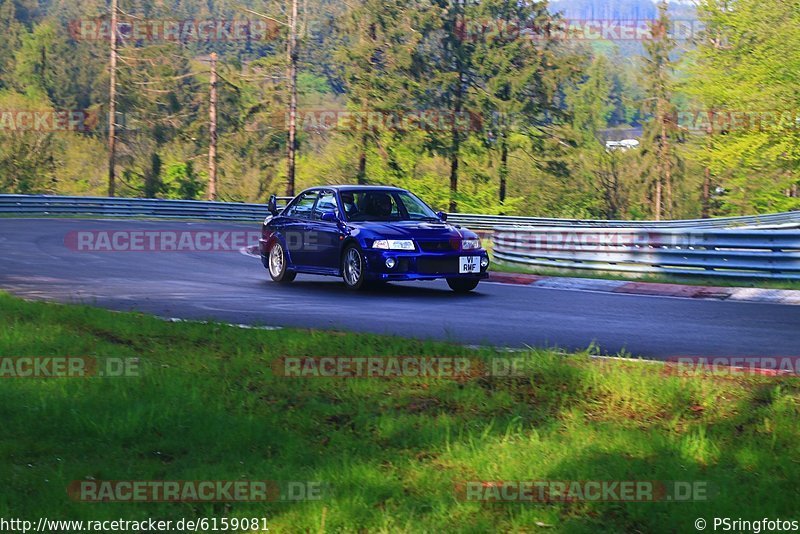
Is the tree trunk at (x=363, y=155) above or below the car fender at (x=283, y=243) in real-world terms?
above

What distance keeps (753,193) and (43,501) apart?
56217mm

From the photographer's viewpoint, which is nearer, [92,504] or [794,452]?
[92,504]

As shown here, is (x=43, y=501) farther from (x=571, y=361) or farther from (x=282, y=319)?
(x=282, y=319)

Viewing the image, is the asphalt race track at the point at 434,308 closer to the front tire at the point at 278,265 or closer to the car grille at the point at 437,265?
the front tire at the point at 278,265

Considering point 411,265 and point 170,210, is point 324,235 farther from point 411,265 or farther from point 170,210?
point 170,210

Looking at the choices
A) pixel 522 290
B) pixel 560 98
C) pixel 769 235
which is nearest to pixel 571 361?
pixel 522 290

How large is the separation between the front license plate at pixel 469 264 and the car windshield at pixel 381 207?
1.03 meters

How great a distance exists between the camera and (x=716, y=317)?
11758 mm

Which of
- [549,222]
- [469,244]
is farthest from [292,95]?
[469,244]

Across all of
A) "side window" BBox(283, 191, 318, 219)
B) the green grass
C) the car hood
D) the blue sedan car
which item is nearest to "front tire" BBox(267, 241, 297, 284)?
the blue sedan car

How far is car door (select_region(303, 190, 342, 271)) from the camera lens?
590 inches

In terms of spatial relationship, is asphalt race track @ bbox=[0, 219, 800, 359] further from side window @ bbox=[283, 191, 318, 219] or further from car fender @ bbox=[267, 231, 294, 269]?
side window @ bbox=[283, 191, 318, 219]

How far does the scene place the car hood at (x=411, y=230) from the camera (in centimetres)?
1417

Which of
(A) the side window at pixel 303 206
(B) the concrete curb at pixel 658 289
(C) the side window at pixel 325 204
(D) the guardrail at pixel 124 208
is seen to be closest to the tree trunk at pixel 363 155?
(D) the guardrail at pixel 124 208
